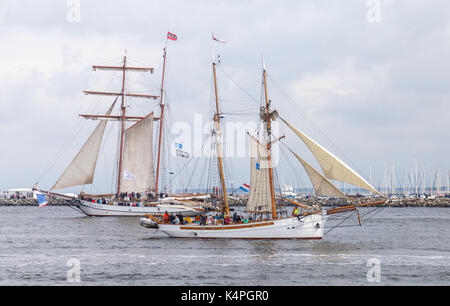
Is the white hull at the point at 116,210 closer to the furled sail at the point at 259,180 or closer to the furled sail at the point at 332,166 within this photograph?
the furled sail at the point at 259,180

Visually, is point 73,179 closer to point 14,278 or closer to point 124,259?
point 124,259

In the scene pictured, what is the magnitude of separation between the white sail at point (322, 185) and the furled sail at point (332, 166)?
0.55 metres

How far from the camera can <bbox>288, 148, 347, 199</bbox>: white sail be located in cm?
4369

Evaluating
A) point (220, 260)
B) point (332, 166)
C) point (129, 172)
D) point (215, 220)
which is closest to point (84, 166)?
point (129, 172)

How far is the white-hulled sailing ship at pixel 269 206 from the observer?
4381 cm

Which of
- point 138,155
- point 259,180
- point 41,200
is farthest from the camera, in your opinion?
point 138,155

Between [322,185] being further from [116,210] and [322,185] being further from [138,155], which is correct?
[116,210]

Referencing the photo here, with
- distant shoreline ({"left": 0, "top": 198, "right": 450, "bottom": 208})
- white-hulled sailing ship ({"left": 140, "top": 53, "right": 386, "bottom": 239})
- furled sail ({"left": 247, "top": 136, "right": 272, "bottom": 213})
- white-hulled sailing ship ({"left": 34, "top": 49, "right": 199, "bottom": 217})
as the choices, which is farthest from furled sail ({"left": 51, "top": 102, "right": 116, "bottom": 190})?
distant shoreline ({"left": 0, "top": 198, "right": 450, "bottom": 208})

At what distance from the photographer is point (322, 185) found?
44.2 m

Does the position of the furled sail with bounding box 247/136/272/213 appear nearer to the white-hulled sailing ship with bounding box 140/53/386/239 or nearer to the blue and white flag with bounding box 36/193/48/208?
the white-hulled sailing ship with bounding box 140/53/386/239

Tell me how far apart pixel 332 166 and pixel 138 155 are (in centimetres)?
4420
